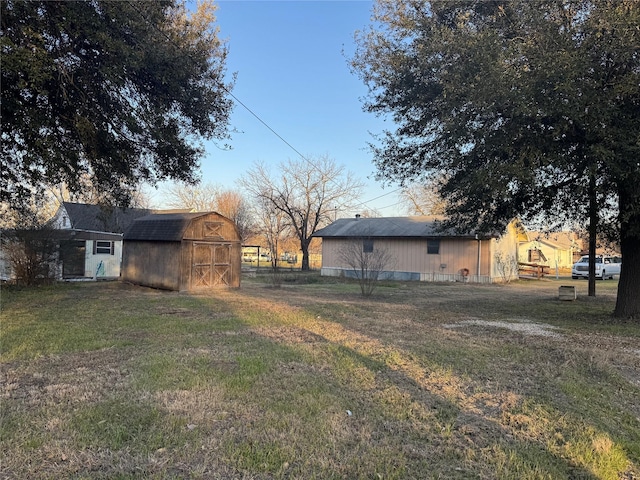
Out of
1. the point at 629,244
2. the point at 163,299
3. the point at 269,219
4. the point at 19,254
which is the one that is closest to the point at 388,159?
the point at 629,244

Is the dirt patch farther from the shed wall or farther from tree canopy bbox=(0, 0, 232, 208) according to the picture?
the shed wall

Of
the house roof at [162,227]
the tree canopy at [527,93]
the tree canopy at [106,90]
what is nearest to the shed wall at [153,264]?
the house roof at [162,227]

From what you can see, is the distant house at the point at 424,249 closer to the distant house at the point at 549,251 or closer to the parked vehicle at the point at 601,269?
the parked vehicle at the point at 601,269

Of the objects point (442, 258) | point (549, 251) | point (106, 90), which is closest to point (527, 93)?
point (106, 90)

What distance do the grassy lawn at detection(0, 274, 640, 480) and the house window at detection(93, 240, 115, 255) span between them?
14671 mm

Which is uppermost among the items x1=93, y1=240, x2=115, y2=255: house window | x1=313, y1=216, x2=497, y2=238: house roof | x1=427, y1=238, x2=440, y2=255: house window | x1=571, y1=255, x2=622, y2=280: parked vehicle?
x1=313, y1=216, x2=497, y2=238: house roof

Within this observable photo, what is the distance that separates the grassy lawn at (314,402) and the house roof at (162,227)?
7975 mm

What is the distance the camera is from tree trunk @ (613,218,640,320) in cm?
928

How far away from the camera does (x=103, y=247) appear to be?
21594mm

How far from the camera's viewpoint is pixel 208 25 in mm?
9734

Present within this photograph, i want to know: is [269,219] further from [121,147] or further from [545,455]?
[545,455]

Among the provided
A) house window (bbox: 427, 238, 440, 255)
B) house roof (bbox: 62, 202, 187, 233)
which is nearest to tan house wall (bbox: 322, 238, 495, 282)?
house window (bbox: 427, 238, 440, 255)

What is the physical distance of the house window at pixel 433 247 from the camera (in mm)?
23922

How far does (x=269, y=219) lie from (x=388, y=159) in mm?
26790
